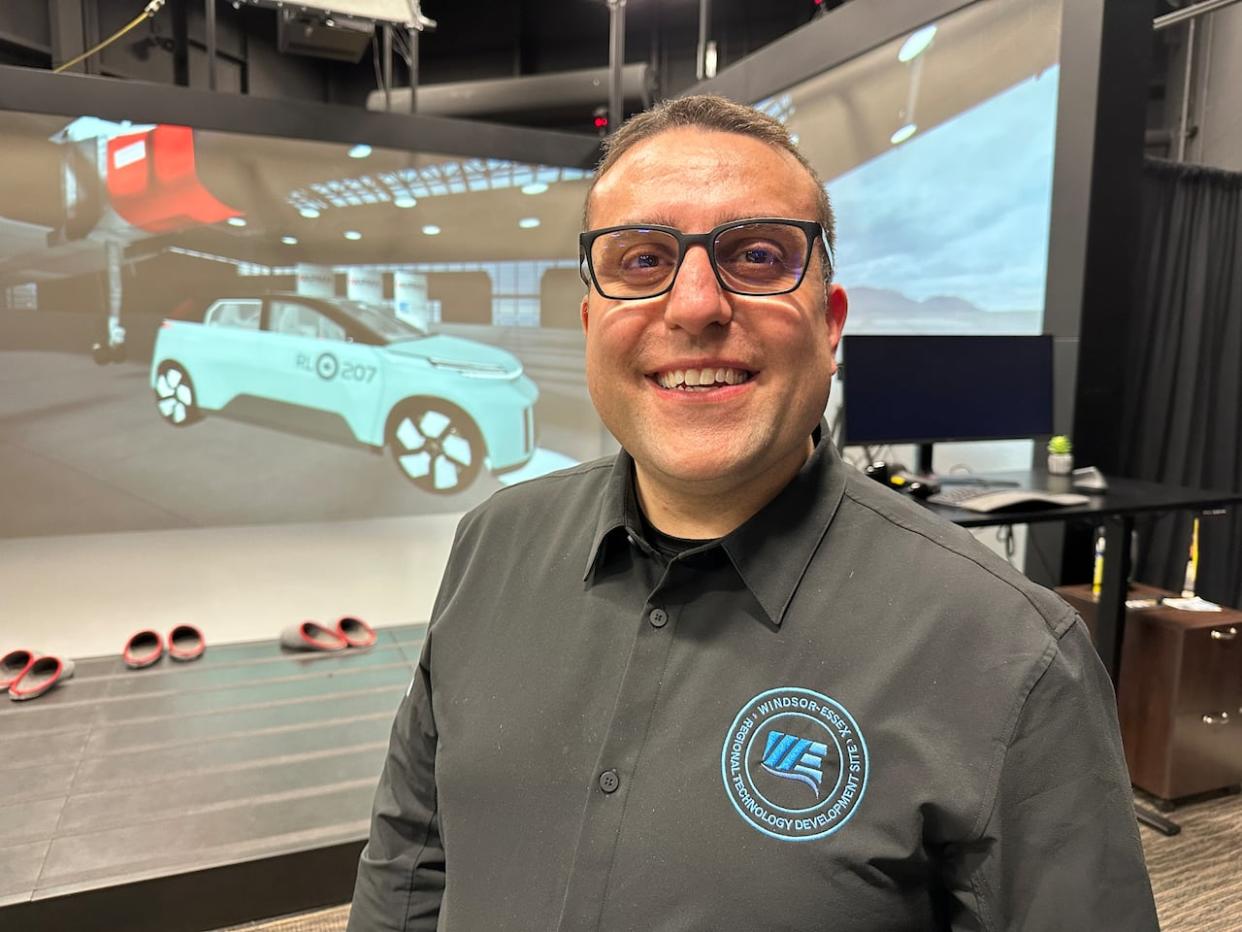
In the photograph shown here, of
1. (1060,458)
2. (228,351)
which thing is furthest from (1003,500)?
(228,351)

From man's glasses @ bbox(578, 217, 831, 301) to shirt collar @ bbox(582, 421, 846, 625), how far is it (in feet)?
0.61

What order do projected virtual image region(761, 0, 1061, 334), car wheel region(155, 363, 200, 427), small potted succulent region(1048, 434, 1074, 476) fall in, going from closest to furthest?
small potted succulent region(1048, 434, 1074, 476)
projected virtual image region(761, 0, 1061, 334)
car wheel region(155, 363, 200, 427)

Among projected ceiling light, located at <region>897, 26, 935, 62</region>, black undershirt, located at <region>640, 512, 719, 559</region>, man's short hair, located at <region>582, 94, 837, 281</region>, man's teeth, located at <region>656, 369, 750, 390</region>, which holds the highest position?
projected ceiling light, located at <region>897, 26, 935, 62</region>

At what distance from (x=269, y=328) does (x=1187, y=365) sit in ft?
13.5

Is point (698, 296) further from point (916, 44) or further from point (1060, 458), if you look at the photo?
point (916, 44)

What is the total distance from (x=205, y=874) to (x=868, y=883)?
5.68ft

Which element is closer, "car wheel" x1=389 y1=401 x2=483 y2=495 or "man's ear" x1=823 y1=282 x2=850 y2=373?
"man's ear" x1=823 y1=282 x2=850 y2=373

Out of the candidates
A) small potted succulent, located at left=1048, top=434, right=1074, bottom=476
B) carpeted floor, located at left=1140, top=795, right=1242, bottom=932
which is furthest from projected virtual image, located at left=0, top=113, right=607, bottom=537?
carpeted floor, located at left=1140, top=795, right=1242, bottom=932

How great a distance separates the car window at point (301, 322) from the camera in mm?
4129

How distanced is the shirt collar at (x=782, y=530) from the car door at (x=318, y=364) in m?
3.68

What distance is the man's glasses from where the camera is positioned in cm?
79

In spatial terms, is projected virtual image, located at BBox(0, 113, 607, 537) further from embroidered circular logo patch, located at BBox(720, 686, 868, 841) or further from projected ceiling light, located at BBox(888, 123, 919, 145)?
embroidered circular logo patch, located at BBox(720, 686, 868, 841)

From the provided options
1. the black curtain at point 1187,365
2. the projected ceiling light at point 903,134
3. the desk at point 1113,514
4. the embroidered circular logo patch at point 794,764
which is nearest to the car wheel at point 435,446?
the projected ceiling light at point 903,134

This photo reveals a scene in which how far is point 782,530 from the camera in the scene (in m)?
0.82
